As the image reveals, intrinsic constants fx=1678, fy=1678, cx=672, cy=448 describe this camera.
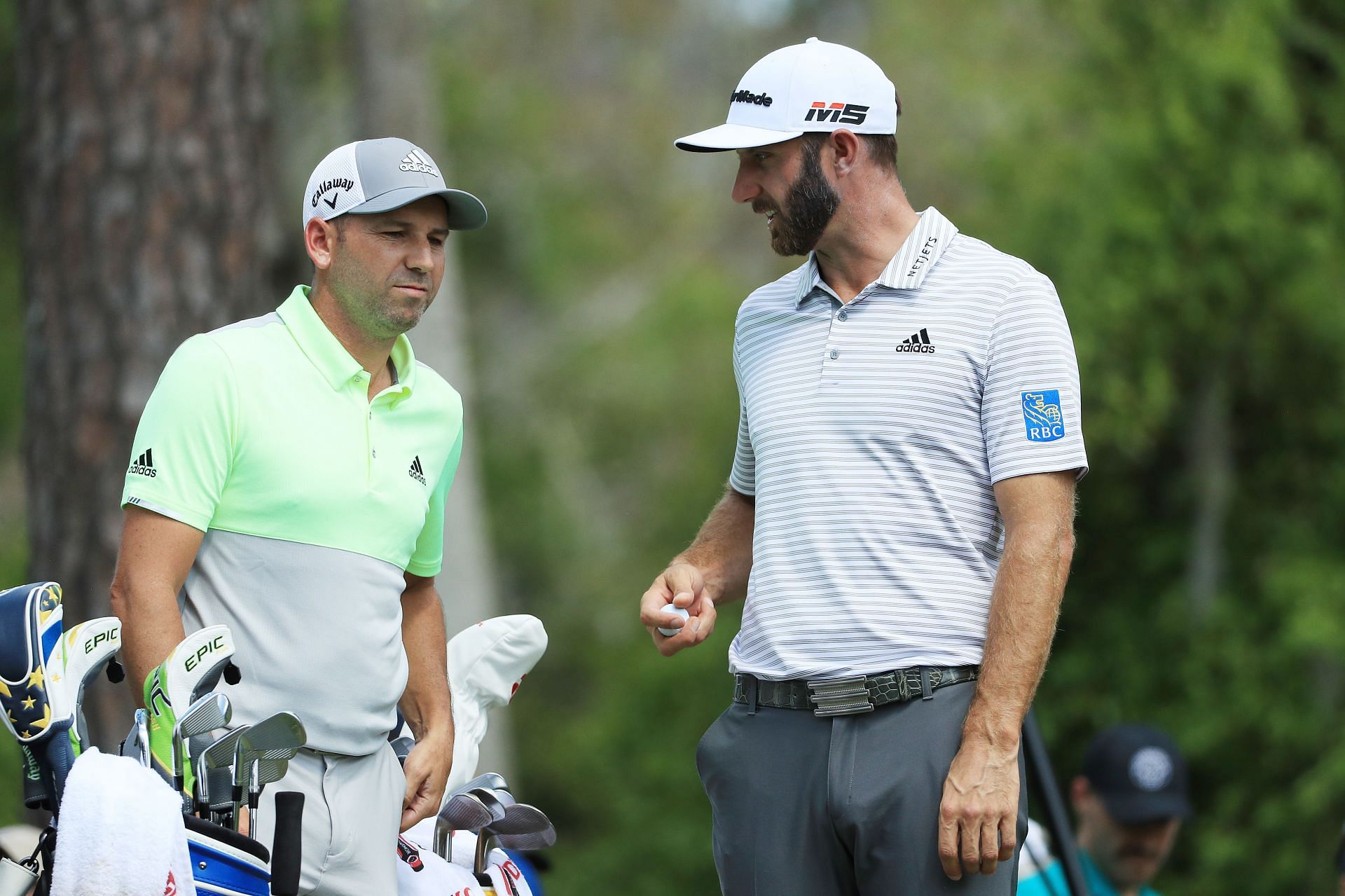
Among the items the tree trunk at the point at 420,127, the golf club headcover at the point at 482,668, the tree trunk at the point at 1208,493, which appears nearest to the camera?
the golf club headcover at the point at 482,668

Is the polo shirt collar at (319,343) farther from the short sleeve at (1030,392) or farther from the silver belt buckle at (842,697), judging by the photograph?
the short sleeve at (1030,392)

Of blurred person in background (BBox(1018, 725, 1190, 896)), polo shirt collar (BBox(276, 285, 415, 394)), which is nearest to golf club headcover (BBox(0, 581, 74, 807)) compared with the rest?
polo shirt collar (BBox(276, 285, 415, 394))

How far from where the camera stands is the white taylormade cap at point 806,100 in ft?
10.8

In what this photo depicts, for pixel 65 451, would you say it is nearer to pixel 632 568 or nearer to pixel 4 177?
pixel 4 177

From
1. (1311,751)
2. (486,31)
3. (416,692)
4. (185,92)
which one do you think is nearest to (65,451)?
(185,92)

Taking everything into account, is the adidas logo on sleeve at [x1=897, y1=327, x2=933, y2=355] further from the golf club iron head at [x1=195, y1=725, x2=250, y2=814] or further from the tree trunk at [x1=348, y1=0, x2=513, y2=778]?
the tree trunk at [x1=348, y1=0, x2=513, y2=778]

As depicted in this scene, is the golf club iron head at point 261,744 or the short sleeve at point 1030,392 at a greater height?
the short sleeve at point 1030,392

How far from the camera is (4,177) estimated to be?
511 inches

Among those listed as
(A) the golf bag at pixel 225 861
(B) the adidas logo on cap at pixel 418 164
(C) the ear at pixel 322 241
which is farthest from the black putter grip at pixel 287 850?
(B) the adidas logo on cap at pixel 418 164

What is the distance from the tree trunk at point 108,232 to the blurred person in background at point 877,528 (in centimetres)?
278

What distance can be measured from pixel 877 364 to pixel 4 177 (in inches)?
448

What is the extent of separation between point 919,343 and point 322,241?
1.17 m

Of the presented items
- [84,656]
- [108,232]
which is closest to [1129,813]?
[84,656]

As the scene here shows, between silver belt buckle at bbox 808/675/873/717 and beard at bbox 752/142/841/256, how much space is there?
86 centimetres
